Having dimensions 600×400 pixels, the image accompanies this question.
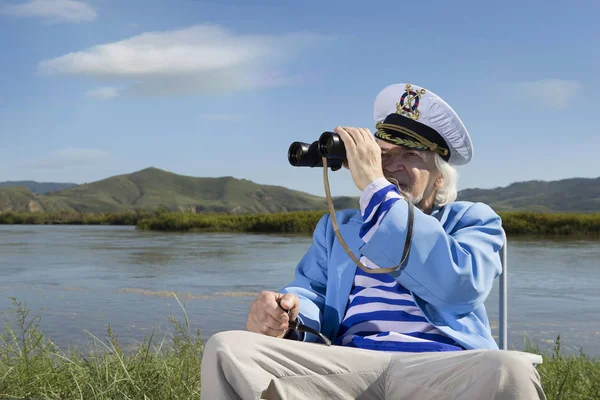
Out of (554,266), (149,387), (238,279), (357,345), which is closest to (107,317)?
(238,279)

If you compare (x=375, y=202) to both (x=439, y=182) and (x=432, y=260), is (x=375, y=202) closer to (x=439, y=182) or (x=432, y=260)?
(x=432, y=260)

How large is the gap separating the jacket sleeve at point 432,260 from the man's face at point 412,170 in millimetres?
266

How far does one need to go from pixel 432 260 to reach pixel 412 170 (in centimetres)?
41

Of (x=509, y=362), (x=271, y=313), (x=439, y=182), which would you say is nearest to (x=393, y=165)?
(x=439, y=182)

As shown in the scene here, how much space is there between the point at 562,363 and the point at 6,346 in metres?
2.59

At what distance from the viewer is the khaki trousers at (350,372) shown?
1354mm

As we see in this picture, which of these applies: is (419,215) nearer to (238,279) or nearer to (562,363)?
(562,363)

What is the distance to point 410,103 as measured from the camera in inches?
80.7

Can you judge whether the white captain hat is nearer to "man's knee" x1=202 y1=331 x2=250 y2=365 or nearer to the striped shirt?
the striped shirt

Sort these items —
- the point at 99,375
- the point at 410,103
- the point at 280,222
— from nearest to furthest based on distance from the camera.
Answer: the point at 410,103
the point at 99,375
the point at 280,222

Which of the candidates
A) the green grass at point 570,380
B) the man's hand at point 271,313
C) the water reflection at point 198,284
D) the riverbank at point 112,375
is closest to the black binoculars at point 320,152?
the man's hand at point 271,313

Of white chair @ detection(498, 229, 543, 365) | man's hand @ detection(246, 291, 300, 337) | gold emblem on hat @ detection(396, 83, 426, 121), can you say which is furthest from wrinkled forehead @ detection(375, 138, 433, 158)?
man's hand @ detection(246, 291, 300, 337)

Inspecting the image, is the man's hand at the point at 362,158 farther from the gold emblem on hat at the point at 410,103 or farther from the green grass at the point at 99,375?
the green grass at the point at 99,375

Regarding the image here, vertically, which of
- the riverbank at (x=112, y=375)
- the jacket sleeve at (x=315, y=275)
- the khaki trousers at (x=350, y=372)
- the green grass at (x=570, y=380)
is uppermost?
the jacket sleeve at (x=315, y=275)
